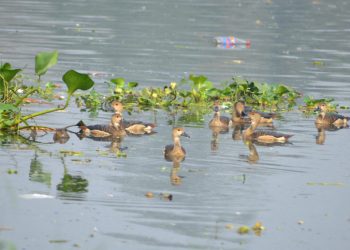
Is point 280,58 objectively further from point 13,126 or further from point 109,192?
point 109,192

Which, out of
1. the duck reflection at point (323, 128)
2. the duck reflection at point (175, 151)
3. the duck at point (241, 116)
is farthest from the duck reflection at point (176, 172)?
the duck at point (241, 116)

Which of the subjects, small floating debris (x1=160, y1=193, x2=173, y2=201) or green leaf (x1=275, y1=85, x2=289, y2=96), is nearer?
small floating debris (x1=160, y1=193, x2=173, y2=201)

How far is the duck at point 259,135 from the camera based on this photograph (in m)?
16.3

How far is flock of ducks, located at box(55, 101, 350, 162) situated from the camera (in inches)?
590

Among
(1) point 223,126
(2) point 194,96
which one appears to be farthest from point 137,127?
(2) point 194,96

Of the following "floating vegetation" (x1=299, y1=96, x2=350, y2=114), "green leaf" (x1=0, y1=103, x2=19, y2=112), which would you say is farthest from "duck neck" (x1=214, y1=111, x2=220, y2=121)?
"green leaf" (x1=0, y1=103, x2=19, y2=112)

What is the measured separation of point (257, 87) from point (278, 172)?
6.02 m

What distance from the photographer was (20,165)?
13.5m

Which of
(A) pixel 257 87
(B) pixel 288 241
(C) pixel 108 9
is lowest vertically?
(B) pixel 288 241

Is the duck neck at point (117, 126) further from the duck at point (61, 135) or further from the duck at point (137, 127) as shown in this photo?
the duck at point (61, 135)

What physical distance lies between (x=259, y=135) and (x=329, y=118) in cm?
194

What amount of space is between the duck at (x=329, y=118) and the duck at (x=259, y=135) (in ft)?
4.64

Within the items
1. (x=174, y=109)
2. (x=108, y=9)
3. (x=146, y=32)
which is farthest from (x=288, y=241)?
(x=108, y=9)

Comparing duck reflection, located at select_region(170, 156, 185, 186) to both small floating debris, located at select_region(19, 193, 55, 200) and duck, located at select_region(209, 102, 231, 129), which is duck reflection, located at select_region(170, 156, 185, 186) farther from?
duck, located at select_region(209, 102, 231, 129)
